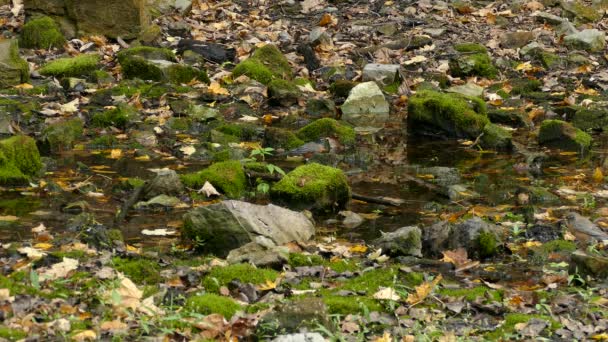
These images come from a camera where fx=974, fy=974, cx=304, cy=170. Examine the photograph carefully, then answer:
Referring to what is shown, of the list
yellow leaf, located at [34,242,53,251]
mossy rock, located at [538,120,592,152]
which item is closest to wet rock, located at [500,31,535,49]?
mossy rock, located at [538,120,592,152]

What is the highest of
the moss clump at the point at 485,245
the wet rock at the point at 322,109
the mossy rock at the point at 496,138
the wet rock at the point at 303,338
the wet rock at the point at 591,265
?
the wet rock at the point at 303,338

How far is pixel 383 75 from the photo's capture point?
43.5 ft

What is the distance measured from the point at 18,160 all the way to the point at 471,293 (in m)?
4.67

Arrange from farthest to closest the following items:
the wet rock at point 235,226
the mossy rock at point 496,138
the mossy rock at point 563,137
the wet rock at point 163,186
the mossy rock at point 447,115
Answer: the mossy rock at point 447,115 < the mossy rock at point 496,138 < the mossy rock at point 563,137 < the wet rock at point 163,186 < the wet rock at point 235,226

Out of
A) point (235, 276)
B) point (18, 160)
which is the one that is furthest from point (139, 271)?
point (18, 160)

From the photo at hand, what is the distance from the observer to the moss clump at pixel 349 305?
5.48 meters

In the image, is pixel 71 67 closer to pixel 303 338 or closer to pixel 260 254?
pixel 260 254

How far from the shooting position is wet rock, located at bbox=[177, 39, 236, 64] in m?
14.0

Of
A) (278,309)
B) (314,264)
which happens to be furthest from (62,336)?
(314,264)

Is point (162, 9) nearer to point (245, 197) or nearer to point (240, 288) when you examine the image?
point (245, 197)

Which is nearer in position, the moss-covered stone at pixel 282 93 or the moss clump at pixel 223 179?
the moss clump at pixel 223 179

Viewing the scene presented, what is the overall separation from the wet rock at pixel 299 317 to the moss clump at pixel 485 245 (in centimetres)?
210

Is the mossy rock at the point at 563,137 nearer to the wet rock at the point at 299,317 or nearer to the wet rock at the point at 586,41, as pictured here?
the wet rock at the point at 586,41

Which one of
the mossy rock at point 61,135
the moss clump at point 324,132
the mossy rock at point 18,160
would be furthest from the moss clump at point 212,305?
the moss clump at point 324,132
